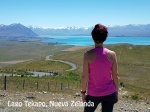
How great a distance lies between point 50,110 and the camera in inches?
526

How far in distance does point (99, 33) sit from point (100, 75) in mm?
933

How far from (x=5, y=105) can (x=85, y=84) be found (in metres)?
8.60

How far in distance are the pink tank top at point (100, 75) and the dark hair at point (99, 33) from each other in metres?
0.23

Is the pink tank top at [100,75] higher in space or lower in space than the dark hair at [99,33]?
lower

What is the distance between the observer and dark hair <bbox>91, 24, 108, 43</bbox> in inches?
250

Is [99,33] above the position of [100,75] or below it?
above

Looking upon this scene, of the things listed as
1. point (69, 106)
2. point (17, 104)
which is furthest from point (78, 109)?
point (17, 104)

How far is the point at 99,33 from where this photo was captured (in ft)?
21.0

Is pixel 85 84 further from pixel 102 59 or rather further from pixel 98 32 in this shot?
pixel 98 32

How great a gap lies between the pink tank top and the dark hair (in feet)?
0.76

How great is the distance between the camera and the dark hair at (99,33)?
636cm

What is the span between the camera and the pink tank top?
639cm

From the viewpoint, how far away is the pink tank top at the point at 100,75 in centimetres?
639

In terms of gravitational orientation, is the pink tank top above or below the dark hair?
below
